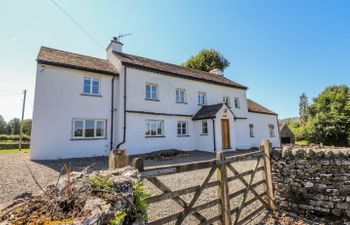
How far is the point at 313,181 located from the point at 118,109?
1224 cm

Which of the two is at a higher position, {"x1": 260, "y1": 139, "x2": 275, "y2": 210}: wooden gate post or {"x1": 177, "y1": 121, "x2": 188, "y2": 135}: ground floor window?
{"x1": 177, "y1": 121, "x2": 188, "y2": 135}: ground floor window

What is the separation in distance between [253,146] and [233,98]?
6424 mm

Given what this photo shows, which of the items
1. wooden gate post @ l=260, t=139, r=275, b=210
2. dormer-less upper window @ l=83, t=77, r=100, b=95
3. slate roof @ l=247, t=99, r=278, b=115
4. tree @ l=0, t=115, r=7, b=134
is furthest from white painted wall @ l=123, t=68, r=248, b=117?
tree @ l=0, t=115, r=7, b=134

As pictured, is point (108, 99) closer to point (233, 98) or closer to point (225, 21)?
point (225, 21)

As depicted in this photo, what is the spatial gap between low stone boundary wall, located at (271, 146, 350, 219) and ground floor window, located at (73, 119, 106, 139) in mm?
11701

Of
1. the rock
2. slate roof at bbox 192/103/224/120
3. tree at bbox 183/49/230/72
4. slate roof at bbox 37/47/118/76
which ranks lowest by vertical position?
the rock

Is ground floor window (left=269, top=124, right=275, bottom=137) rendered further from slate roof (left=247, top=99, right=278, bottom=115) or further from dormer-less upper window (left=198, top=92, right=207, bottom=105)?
dormer-less upper window (left=198, top=92, right=207, bottom=105)

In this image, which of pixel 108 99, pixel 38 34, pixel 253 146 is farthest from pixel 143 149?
pixel 253 146

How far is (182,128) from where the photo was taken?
17.2 m

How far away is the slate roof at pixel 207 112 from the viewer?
1642cm

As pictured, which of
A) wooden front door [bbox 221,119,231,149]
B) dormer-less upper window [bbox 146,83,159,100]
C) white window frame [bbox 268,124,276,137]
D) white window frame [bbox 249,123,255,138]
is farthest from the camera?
white window frame [bbox 268,124,276,137]

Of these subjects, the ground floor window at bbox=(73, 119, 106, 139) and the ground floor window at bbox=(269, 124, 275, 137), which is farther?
the ground floor window at bbox=(269, 124, 275, 137)

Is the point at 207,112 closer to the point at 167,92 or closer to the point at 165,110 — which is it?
the point at 165,110

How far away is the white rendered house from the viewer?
11766mm
